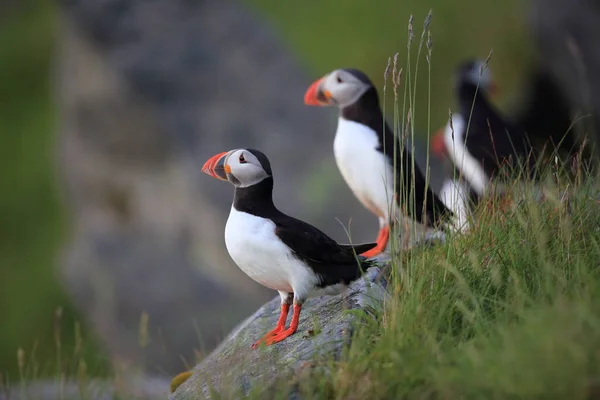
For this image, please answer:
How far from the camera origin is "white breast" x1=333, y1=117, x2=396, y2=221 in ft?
14.9

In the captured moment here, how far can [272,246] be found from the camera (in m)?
3.37

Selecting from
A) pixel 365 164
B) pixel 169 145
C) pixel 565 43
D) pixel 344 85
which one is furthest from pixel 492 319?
pixel 565 43

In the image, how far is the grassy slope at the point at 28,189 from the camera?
11.4 m

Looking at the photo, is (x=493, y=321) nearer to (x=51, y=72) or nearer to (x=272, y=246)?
(x=272, y=246)

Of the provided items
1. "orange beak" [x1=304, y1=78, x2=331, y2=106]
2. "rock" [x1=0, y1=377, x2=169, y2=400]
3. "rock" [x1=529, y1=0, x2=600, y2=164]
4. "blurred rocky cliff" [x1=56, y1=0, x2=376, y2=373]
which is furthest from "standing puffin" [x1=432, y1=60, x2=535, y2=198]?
"rock" [x1=529, y1=0, x2=600, y2=164]

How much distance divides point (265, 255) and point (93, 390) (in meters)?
1.40

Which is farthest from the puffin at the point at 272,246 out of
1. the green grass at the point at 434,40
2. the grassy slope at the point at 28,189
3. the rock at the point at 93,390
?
the grassy slope at the point at 28,189

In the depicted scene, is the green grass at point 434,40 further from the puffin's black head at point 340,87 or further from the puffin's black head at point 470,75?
the puffin's black head at point 340,87

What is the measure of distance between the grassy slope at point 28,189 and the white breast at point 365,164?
23.6ft

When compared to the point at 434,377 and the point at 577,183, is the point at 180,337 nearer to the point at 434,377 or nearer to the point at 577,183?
the point at 577,183

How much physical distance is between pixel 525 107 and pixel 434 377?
24.5 feet

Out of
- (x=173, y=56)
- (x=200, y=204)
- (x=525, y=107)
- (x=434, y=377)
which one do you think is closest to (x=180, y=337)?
(x=200, y=204)

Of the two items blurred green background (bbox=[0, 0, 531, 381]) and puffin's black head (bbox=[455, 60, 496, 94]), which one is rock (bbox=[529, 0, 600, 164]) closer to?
blurred green background (bbox=[0, 0, 531, 381])

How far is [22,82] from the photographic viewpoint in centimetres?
1409
